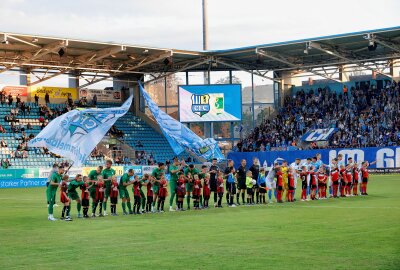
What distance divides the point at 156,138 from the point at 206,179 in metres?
37.4

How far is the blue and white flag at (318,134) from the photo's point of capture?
6078 cm

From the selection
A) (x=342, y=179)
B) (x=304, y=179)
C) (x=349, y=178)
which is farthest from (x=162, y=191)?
(x=349, y=178)

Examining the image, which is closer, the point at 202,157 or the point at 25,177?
the point at 202,157

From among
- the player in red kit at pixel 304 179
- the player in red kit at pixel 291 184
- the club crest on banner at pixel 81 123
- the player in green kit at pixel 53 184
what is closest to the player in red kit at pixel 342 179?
Result: the player in red kit at pixel 304 179

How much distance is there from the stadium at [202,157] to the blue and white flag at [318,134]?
123 millimetres

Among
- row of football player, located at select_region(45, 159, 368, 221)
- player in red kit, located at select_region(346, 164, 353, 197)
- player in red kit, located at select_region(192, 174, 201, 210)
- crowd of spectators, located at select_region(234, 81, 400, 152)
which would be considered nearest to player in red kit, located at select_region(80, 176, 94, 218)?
row of football player, located at select_region(45, 159, 368, 221)

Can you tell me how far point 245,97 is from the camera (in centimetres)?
6750

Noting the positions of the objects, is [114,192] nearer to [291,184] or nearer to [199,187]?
[199,187]

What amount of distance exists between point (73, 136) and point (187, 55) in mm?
36030

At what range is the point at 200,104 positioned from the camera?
5881 cm

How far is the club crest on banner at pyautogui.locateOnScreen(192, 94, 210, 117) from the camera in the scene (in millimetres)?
58625

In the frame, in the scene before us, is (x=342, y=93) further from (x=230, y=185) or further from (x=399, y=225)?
(x=399, y=225)

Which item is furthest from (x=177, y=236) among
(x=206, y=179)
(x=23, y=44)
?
(x=23, y=44)

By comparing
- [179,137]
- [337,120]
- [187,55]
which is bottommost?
[179,137]
